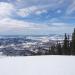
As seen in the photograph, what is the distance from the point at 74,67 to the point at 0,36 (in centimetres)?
2046

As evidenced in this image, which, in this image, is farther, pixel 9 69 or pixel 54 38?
pixel 54 38

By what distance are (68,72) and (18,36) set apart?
22119 millimetres

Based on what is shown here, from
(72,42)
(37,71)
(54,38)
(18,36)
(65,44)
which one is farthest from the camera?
(54,38)

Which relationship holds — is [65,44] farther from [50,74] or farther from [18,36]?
[50,74]

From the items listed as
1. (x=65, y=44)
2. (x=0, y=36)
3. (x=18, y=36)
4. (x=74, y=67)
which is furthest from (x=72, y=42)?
(x=74, y=67)

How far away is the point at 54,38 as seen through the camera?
107ft

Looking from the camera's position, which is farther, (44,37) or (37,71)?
(44,37)

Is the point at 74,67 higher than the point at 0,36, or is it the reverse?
the point at 0,36

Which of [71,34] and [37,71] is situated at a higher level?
[71,34]

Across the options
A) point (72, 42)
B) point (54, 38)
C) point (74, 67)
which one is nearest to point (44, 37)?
point (54, 38)

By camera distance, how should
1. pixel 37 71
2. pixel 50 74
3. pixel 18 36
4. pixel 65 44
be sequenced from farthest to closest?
pixel 18 36
pixel 65 44
pixel 37 71
pixel 50 74

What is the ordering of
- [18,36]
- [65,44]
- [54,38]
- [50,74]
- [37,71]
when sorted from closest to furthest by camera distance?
[50,74], [37,71], [65,44], [18,36], [54,38]

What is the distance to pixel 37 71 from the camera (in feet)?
18.2

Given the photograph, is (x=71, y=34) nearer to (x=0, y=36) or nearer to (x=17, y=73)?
(x=0, y=36)
